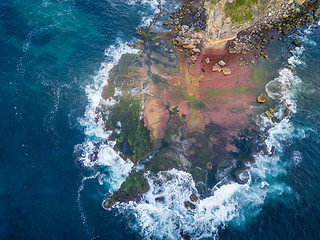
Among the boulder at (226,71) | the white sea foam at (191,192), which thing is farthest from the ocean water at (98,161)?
the boulder at (226,71)

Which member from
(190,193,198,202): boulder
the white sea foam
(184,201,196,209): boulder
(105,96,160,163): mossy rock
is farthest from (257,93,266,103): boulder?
(184,201,196,209): boulder

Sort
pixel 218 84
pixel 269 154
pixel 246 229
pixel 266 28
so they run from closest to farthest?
1. pixel 246 229
2. pixel 269 154
3. pixel 218 84
4. pixel 266 28

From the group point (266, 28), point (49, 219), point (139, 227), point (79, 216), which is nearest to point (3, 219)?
point (49, 219)

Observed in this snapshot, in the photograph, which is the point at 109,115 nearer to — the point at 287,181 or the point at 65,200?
the point at 65,200

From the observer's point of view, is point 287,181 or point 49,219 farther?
point 287,181

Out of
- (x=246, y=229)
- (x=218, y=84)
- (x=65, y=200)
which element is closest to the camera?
(x=246, y=229)
